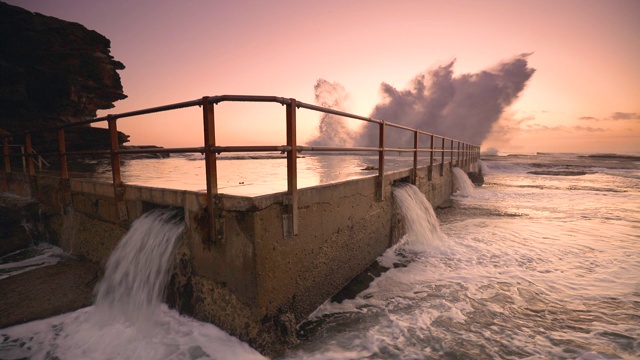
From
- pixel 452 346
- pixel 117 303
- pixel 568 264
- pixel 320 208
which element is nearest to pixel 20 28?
pixel 117 303

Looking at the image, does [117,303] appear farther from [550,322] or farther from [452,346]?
[550,322]

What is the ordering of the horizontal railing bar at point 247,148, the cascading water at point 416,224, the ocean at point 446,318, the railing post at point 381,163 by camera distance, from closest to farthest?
the horizontal railing bar at point 247,148
the ocean at point 446,318
the railing post at point 381,163
the cascading water at point 416,224

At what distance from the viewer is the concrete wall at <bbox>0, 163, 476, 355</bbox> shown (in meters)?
2.47

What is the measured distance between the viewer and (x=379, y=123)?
4402 mm

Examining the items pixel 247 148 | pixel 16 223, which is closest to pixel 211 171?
pixel 247 148

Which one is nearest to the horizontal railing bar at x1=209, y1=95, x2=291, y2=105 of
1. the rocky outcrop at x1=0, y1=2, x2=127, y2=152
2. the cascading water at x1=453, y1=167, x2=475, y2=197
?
the cascading water at x1=453, y1=167, x2=475, y2=197

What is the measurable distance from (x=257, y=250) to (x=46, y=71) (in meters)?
23.6

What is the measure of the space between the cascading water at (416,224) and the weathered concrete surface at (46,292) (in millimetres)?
5168

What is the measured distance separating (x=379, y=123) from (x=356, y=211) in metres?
1.49

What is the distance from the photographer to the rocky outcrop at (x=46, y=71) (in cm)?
1574

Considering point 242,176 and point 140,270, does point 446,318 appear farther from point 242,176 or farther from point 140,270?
point 242,176

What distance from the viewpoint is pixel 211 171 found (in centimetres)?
243

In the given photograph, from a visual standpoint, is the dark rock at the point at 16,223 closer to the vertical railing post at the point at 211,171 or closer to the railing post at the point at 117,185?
the railing post at the point at 117,185

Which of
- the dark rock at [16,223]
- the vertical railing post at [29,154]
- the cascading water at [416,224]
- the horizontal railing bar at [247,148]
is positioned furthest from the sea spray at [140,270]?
the cascading water at [416,224]
